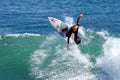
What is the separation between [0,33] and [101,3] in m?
24.5

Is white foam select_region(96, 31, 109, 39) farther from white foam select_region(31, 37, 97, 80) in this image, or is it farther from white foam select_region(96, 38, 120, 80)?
white foam select_region(31, 37, 97, 80)

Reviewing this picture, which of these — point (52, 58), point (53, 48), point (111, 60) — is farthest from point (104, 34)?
point (52, 58)

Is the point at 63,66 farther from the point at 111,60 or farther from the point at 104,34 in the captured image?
the point at 104,34

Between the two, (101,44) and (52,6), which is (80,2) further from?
(101,44)

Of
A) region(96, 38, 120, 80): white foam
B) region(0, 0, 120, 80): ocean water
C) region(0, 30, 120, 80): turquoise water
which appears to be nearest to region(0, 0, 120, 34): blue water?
region(0, 0, 120, 80): ocean water

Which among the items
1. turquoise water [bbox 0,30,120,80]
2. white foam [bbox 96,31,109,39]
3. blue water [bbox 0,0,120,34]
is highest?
turquoise water [bbox 0,30,120,80]

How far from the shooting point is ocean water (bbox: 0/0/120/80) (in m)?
33.3

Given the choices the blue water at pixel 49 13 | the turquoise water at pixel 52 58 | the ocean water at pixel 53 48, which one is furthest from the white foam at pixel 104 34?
the blue water at pixel 49 13

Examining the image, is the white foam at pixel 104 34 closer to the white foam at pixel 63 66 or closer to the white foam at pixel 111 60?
the white foam at pixel 111 60

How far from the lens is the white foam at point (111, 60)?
108 ft

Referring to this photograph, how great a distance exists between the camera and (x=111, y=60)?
3469 cm

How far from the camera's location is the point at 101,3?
210 ft

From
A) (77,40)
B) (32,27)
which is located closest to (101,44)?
(77,40)

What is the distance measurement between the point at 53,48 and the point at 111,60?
6004mm
